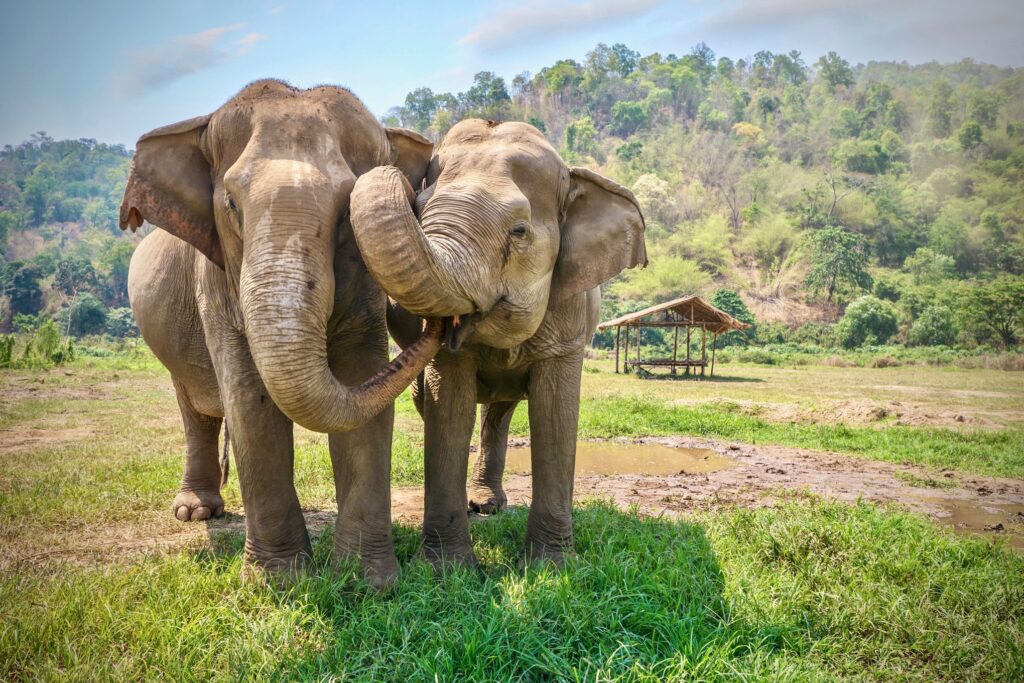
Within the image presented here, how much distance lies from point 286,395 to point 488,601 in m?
1.52

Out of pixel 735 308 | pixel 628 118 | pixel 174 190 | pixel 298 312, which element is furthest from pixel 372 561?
Result: pixel 628 118

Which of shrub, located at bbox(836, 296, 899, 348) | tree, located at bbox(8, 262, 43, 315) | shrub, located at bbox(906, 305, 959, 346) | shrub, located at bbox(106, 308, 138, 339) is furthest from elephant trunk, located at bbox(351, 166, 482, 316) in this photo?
tree, located at bbox(8, 262, 43, 315)

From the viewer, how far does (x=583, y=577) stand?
Answer: 4.07m

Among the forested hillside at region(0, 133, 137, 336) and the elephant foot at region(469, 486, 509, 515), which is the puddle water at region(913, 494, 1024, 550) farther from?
the forested hillside at region(0, 133, 137, 336)

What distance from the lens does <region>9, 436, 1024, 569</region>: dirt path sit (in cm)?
532

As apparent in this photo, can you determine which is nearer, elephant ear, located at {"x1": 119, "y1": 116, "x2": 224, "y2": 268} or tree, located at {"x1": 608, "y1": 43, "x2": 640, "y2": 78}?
elephant ear, located at {"x1": 119, "y1": 116, "x2": 224, "y2": 268}

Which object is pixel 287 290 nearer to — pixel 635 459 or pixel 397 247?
pixel 397 247

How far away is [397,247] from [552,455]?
6.96ft

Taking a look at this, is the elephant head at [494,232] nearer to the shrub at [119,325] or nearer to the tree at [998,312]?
the tree at [998,312]

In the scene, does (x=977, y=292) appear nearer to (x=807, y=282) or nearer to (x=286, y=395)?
(x=807, y=282)

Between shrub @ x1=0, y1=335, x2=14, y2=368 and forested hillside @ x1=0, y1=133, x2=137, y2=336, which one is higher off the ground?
forested hillside @ x1=0, y1=133, x2=137, y2=336

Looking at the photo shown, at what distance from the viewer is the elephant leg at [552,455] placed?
15.8 feet

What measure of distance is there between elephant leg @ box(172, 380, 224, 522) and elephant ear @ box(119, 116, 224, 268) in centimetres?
245

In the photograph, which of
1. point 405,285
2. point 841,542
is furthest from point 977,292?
point 405,285
